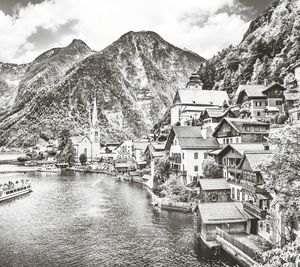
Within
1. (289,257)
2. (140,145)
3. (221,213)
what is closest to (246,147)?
(221,213)

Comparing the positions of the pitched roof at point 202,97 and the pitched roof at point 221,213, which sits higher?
the pitched roof at point 202,97

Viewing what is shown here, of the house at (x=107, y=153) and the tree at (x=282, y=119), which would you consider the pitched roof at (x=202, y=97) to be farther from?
the house at (x=107, y=153)

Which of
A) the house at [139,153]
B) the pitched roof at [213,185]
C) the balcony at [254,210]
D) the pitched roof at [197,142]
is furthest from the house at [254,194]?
the house at [139,153]

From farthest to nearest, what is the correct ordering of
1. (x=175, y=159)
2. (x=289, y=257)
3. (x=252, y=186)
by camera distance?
(x=175, y=159) → (x=252, y=186) → (x=289, y=257)

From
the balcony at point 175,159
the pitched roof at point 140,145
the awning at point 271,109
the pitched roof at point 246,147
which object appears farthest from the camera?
the pitched roof at point 140,145

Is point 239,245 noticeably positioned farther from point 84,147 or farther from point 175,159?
point 84,147

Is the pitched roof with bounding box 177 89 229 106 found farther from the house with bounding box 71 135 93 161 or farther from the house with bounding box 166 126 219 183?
the house with bounding box 71 135 93 161

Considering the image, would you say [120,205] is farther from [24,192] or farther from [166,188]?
[24,192]

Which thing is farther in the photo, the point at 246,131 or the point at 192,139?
the point at 192,139
